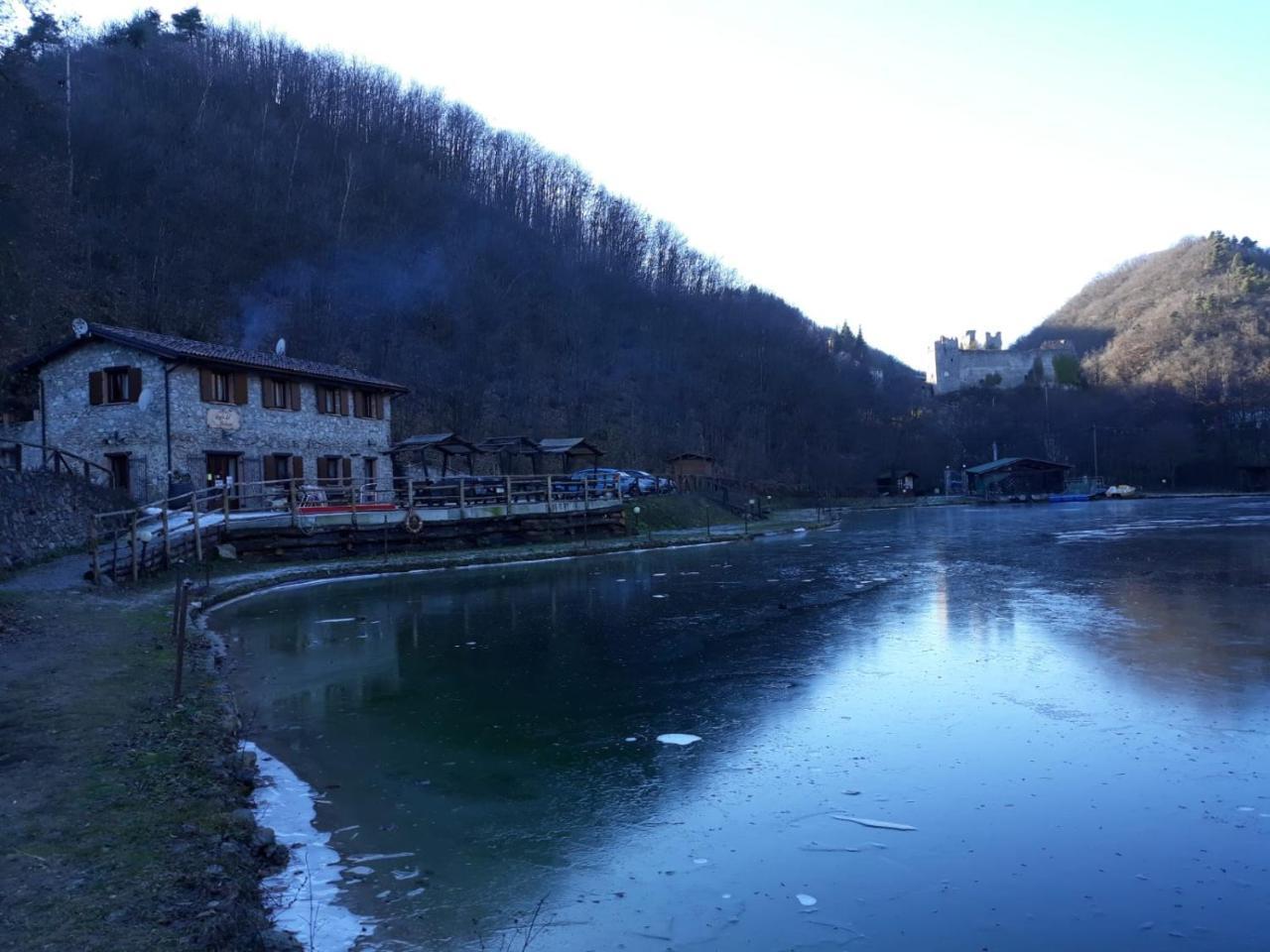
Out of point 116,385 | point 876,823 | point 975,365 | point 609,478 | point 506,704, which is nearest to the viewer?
point 876,823

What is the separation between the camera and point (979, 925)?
18.4ft

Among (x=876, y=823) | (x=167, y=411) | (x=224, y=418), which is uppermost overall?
(x=167, y=411)

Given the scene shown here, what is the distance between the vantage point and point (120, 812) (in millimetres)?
6547

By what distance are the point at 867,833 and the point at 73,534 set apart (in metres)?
25.7

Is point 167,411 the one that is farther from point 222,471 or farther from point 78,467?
point 78,467

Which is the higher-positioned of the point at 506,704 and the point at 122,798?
the point at 122,798

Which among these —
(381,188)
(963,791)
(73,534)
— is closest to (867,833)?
(963,791)

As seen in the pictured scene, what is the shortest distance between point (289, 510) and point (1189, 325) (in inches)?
5083

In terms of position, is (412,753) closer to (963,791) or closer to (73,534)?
(963,791)

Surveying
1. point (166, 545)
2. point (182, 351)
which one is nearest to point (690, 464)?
point (182, 351)

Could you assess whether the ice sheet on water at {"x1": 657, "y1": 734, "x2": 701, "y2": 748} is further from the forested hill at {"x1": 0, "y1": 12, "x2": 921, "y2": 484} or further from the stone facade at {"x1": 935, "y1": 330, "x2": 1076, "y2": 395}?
the stone facade at {"x1": 935, "y1": 330, "x2": 1076, "y2": 395}

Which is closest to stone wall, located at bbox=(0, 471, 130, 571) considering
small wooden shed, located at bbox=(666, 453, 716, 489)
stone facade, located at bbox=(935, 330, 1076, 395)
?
small wooden shed, located at bbox=(666, 453, 716, 489)

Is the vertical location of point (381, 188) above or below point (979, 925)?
above

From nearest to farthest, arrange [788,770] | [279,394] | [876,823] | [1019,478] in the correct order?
1. [876,823]
2. [788,770]
3. [279,394]
4. [1019,478]
